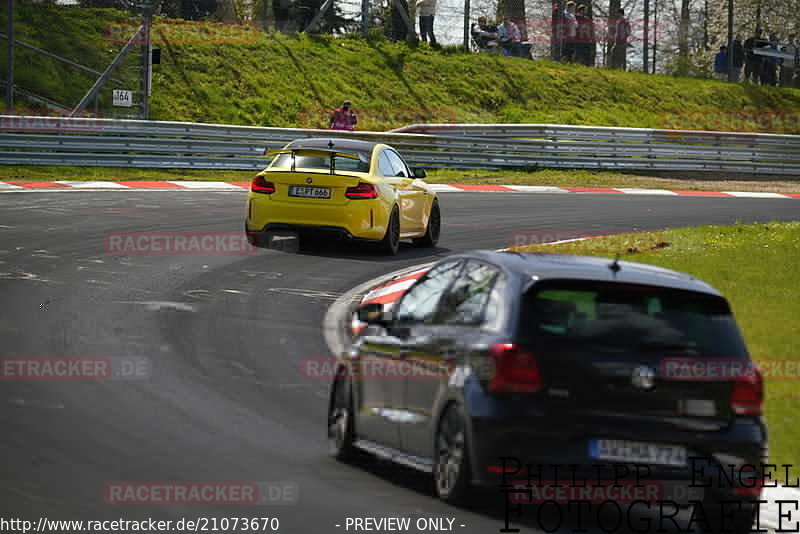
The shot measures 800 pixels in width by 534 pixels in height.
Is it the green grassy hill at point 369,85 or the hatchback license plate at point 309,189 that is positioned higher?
the green grassy hill at point 369,85

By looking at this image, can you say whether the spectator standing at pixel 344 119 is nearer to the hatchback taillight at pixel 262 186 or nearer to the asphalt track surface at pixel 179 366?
the asphalt track surface at pixel 179 366

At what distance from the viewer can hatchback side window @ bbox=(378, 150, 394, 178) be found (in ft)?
67.4

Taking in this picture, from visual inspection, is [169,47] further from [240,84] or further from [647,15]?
[647,15]

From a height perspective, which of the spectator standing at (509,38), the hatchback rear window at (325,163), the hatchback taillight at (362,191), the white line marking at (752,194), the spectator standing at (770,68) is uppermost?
Answer: the spectator standing at (509,38)

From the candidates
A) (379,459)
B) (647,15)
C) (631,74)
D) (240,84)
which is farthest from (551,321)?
(631,74)

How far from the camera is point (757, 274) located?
61.1 feet

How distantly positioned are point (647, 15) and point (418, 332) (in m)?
37.7

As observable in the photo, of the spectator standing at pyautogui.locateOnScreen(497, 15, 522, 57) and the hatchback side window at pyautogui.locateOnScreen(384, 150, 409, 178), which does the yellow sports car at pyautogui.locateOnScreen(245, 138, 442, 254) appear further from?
the spectator standing at pyautogui.locateOnScreen(497, 15, 522, 57)

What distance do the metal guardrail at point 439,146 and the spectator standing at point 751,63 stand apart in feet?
32.8

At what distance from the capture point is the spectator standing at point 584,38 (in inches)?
1842

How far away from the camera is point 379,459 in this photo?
29.8 feet

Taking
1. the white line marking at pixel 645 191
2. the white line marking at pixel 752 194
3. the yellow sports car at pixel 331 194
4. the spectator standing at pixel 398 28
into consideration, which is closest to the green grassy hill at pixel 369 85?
the spectator standing at pixel 398 28

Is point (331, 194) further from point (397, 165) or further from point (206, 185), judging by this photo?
point (206, 185)

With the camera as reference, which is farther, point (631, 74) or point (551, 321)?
point (631, 74)
